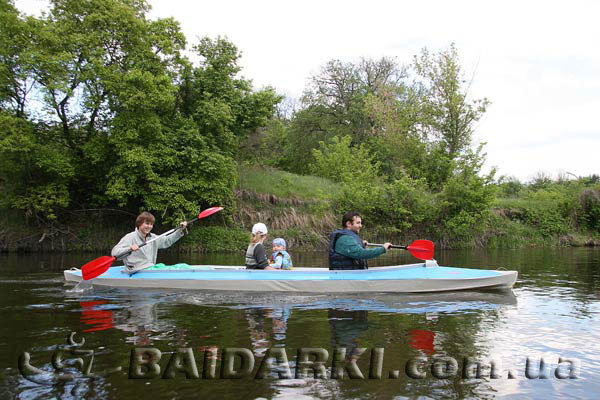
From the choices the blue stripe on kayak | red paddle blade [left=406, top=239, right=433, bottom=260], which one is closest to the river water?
the blue stripe on kayak

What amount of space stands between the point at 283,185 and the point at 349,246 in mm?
18463

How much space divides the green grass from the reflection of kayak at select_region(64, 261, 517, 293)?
15720 millimetres

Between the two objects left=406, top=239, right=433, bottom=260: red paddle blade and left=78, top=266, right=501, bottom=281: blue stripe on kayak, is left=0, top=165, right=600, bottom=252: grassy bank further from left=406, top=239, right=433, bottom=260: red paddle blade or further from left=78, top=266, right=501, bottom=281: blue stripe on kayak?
left=406, top=239, right=433, bottom=260: red paddle blade

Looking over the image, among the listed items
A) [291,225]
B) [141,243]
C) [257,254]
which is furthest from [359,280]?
[291,225]

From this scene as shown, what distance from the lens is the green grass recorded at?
25641mm

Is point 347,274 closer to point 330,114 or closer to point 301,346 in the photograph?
point 301,346

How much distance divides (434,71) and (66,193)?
2097 centimetres

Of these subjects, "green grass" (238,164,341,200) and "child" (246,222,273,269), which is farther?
"green grass" (238,164,341,200)

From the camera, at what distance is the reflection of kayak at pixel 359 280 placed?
871 cm

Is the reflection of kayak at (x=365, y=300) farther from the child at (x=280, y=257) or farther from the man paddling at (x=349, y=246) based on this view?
the child at (x=280, y=257)

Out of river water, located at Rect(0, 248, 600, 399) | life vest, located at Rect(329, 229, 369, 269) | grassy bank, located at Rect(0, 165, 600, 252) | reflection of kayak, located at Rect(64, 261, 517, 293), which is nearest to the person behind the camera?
river water, located at Rect(0, 248, 600, 399)

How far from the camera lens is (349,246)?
8477 mm

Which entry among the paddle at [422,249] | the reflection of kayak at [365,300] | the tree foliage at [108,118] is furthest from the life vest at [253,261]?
the tree foliage at [108,118]

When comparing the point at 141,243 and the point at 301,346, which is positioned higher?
the point at 141,243
